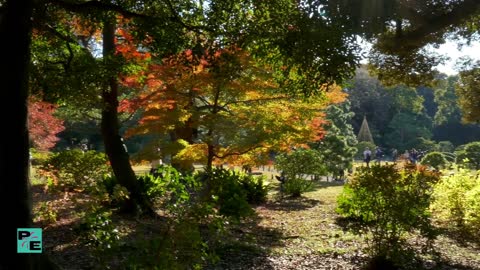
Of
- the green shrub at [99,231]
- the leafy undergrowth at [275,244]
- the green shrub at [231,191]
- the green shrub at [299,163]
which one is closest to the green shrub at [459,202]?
the leafy undergrowth at [275,244]

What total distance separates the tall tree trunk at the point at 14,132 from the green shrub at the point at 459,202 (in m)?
7.26

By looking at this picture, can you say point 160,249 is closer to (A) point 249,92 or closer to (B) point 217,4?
(B) point 217,4

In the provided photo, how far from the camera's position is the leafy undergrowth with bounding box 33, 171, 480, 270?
624 centimetres

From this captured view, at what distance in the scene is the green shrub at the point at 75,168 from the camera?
9.10 metres

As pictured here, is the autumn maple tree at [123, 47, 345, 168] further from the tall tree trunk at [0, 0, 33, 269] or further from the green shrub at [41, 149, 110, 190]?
the tall tree trunk at [0, 0, 33, 269]

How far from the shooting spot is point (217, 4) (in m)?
5.09

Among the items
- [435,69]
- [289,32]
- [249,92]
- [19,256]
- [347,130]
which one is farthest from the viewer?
[347,130]

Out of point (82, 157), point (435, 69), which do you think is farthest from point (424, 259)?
point (82, 157)

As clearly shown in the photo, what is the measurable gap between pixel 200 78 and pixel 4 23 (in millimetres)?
7244

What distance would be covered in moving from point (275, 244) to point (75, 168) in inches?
195

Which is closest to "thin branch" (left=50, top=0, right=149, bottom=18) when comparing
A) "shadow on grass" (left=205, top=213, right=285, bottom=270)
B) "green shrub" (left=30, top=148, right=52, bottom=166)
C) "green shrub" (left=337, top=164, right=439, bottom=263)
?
"shadow on grass" (left=205, top=213, right=285, bottom=270)

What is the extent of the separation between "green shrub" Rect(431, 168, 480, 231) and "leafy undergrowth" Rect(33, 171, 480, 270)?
377 mm

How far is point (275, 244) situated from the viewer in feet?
26.0

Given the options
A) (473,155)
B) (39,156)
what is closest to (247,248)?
(39,156)
